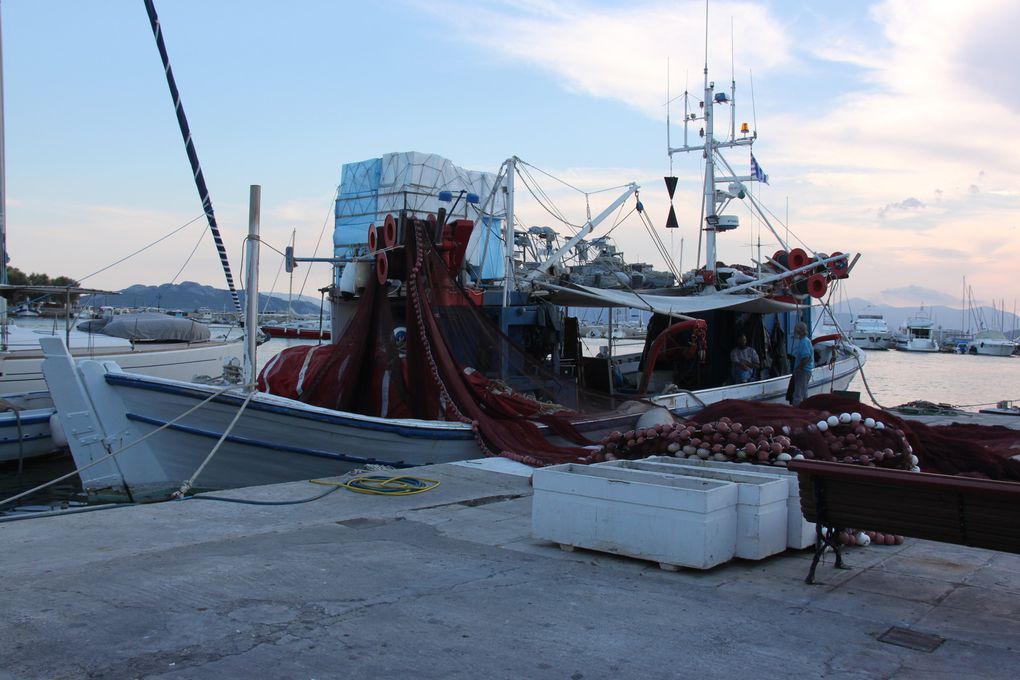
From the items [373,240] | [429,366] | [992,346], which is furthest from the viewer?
[992,346]

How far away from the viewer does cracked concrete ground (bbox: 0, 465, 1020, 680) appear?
12.3 feet

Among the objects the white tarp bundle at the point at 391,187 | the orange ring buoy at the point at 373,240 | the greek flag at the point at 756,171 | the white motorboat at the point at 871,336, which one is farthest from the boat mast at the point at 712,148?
the white motorboat at the point at 871,336

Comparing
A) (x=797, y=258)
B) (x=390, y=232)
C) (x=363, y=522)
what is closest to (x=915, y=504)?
(x=363, y=522)

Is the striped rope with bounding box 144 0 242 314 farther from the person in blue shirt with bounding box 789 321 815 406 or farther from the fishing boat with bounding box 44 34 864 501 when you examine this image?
the person in blue shirt with bounding box 789 321 815 406

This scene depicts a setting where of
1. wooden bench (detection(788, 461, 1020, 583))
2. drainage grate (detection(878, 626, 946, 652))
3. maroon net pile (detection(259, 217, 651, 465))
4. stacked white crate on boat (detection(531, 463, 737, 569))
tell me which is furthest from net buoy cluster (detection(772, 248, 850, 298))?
drainage grate (detection(878, 626, 946, 652))

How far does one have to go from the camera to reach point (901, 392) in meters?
44.3

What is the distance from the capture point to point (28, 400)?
49.6 feet

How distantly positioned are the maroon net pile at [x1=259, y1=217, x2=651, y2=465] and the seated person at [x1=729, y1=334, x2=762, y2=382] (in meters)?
5.10

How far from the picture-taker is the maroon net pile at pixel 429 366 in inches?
422

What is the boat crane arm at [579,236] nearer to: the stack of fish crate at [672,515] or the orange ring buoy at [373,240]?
the orange ring buoy at [373,240]

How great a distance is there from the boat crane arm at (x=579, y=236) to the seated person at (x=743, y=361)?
11.0 feet

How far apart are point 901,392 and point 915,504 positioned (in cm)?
4329

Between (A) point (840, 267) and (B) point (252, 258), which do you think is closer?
(B) point (252, 258)

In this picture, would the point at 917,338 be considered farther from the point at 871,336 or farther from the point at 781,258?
the point at 781,258
